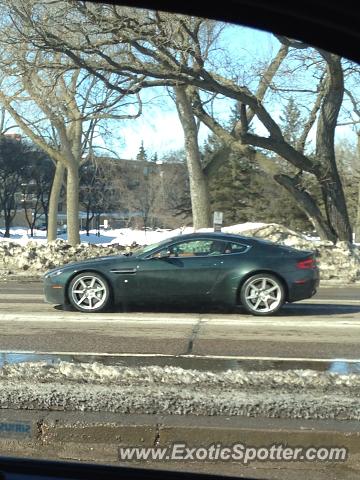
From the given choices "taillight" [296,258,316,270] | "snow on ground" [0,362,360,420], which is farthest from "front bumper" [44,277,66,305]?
"snow on ground" [0,362,360,420]

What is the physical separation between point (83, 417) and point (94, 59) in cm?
1856

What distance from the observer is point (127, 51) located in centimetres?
2108

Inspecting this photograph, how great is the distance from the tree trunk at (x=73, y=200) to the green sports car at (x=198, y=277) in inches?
854

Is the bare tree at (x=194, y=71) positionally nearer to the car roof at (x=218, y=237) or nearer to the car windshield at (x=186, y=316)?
the car windshield at (x=186, y=316)

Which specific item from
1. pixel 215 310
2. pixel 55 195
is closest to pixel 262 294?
pixel 215 310

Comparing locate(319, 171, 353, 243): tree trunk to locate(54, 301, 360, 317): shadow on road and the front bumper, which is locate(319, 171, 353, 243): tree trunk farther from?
the front bumper

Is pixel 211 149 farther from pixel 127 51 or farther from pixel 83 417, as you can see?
pixel 83 417

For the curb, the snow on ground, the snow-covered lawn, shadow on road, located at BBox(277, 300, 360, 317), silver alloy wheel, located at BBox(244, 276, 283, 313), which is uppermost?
the snow-covered lawn

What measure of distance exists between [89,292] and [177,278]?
1510mm

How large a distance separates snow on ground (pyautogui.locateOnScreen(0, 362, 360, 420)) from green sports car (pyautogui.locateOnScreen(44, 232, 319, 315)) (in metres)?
4.59

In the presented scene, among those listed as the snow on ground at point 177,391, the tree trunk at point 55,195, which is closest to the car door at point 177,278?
the snow on ground at point 177,391

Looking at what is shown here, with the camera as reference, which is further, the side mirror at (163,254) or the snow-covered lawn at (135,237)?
the snow-covered lawn at (135,237)

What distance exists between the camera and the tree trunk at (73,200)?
32.1 metres

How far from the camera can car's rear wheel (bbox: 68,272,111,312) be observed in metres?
10.8
